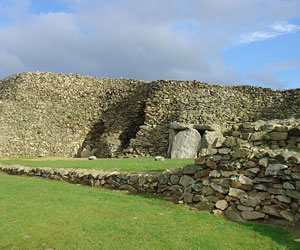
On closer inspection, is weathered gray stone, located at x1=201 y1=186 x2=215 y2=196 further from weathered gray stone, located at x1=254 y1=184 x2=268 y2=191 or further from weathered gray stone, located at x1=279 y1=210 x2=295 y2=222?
weathered gray stone, located at x1=279 y1=210 x2=295 y2=222

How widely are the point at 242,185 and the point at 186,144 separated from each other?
538 inches

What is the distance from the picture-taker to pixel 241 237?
24.1 ft

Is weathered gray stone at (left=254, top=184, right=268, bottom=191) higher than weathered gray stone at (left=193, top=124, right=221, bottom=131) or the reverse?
the reverse

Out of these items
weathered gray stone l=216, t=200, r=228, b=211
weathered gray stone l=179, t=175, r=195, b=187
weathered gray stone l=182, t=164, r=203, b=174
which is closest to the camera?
weathered gray stone l=216, t=200, r=228, b=211

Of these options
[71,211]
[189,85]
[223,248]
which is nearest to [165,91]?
[189,85]

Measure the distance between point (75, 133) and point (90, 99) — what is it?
510 centimetres

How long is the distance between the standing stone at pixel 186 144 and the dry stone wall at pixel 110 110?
11.1 ft

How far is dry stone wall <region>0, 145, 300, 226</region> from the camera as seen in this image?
8484 mm

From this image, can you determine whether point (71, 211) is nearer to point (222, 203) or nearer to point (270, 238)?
point (222, 203)

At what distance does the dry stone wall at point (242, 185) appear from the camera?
848 centimetres

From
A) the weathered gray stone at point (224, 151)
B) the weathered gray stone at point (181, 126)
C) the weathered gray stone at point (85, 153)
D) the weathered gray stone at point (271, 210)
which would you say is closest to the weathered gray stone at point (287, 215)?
the weathered gray stone at point (271, 210)

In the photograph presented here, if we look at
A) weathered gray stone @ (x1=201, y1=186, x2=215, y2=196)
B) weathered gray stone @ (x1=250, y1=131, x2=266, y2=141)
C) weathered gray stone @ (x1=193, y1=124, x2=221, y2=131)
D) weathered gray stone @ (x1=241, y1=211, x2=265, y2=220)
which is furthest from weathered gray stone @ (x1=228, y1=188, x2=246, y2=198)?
weathered gray stone @ (x1=193, y1=124, x2=221, y2=131)

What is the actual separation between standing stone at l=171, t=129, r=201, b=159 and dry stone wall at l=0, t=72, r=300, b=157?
339 centimetres

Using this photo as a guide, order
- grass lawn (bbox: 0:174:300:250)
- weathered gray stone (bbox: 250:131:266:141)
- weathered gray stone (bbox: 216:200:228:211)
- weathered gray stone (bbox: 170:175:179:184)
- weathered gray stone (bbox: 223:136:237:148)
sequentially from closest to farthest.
Answer: grass lawn (bbox: 0:174:300:250)
weathered gray stone (bbox: 216:200:228:211)
weathered gray stone (bbox: 223:136:237:148)
weathered gray stone (bbox: 250:131:266:141)
weathered gray stone (bbox: 170:175:179:184)
